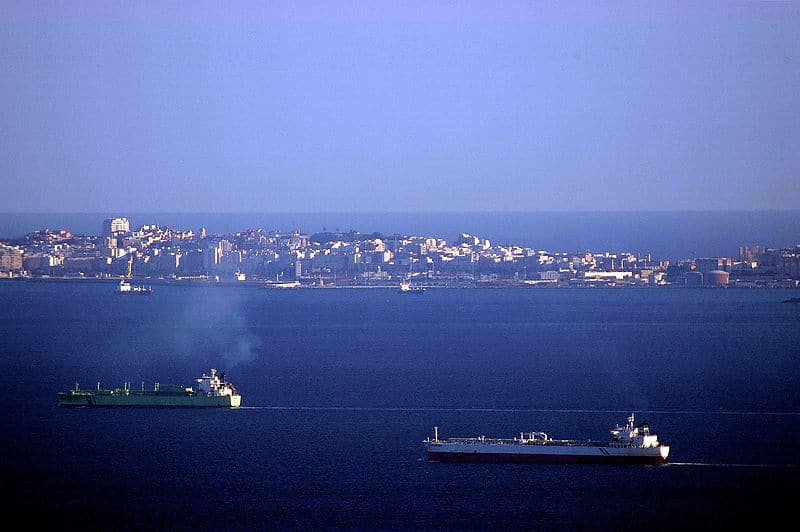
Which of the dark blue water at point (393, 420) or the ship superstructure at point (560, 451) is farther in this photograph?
the ship superstructure at point (560, 451)

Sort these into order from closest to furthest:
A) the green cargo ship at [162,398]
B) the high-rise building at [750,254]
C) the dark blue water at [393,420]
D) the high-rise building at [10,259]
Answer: the dark blue water at [393,420], the green cargo ship at [162,398], the high-rise building at [750,254], the high-rise building at [10,259]

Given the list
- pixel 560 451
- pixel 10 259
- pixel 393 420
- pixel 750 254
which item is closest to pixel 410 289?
pixel 750 254

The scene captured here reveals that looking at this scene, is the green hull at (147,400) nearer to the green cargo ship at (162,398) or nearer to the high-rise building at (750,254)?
the green cargo ship at (162,398)

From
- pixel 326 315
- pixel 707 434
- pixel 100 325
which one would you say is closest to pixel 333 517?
pixel 707 434

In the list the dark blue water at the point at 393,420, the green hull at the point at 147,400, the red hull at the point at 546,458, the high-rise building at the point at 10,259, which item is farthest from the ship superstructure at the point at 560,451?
the high-rise building at the point at 10,259

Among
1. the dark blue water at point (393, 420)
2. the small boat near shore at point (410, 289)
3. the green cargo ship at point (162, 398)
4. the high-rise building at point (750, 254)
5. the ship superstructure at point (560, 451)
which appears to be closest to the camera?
the dark blue water at point (393, 420)

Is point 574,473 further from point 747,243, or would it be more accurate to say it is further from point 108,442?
point 747,243

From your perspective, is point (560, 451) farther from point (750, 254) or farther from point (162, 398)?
point (750, 254)
